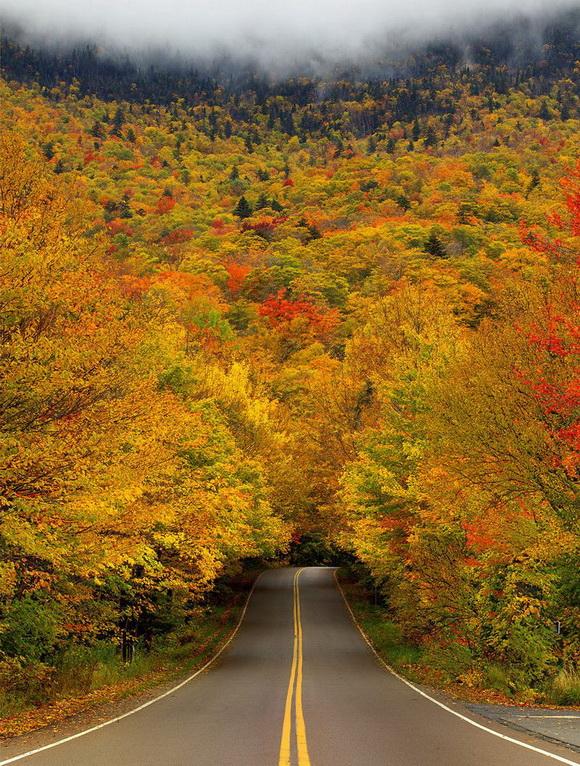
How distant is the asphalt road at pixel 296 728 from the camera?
1024 centimetres

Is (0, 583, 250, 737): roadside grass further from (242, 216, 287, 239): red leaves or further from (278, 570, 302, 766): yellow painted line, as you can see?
(242, 216, 287, 239): red leaves

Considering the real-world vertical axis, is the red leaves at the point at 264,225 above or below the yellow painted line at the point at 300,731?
above

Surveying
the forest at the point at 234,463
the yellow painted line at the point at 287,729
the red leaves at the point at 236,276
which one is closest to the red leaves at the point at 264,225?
the red leaves at the point at 236,276

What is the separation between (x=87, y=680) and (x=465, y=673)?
34.3ft

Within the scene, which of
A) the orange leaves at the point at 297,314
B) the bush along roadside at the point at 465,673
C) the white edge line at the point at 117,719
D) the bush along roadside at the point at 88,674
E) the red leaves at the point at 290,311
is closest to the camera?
the white edge line at the point at 117,719

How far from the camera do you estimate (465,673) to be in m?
20.5

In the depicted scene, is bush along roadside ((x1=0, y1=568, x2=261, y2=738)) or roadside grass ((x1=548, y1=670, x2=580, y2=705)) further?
roadside grass ((x1=548, y1=670, x2=580, y2=705))

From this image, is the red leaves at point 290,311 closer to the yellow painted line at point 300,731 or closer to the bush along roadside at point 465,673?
the bush along roadside at point 465,673

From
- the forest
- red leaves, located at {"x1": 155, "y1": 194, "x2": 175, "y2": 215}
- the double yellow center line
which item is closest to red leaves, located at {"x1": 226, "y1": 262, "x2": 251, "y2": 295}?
the forest

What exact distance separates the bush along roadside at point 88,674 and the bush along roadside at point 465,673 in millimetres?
7184

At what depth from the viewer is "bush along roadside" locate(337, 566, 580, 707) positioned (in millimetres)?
16703

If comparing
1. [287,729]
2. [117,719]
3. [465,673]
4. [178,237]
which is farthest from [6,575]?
[178,237]

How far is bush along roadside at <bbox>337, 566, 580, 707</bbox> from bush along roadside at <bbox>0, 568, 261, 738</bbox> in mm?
7184

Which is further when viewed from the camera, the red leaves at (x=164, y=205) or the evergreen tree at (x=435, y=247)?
the red leaves at (x=164, y=205)
